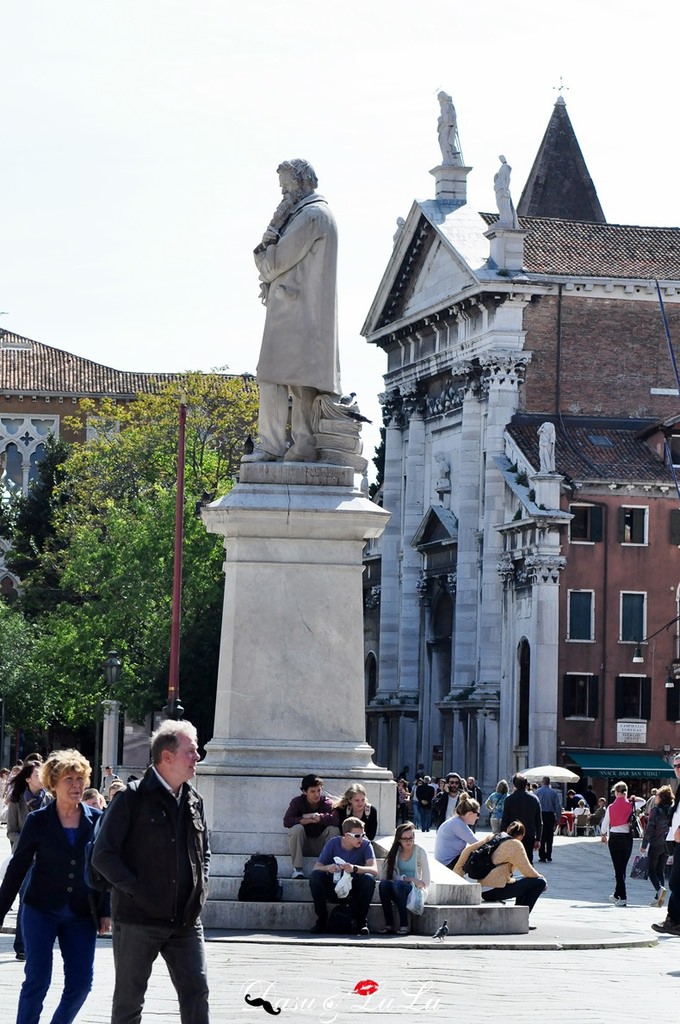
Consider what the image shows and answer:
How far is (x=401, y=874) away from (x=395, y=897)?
188 millimetres

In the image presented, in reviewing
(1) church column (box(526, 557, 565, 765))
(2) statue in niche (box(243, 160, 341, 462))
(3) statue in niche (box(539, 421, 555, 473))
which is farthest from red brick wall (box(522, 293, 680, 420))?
(2) statue in niche (box(243, 160, 341, 462))

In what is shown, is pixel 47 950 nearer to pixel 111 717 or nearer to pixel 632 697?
pixel 111 717

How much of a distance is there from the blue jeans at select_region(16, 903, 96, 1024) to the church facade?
181ft

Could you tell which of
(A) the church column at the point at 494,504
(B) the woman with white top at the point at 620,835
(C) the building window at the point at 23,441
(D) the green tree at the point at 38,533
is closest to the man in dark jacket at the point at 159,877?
(B) the woman with white top at the point at 620,835

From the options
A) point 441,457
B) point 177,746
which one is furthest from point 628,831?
point 441,457

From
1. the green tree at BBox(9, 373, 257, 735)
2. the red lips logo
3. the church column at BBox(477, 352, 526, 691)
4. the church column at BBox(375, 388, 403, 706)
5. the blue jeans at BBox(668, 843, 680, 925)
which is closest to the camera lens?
the red lips logo

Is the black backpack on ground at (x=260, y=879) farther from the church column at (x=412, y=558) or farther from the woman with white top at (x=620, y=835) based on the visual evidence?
the church column at (x=412, y=558)

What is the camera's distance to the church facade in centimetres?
6694

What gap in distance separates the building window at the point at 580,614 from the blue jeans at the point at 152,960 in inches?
2265

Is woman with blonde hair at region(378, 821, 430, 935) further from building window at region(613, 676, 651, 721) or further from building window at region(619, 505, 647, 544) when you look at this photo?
building window at region(619, 505, 647, 544)

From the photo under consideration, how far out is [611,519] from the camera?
6731 cm

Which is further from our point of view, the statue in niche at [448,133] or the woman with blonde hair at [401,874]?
the statue in niche at [448,133]

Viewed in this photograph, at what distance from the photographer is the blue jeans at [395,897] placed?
18391 mm

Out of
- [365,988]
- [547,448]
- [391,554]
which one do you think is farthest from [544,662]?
[365,988]
